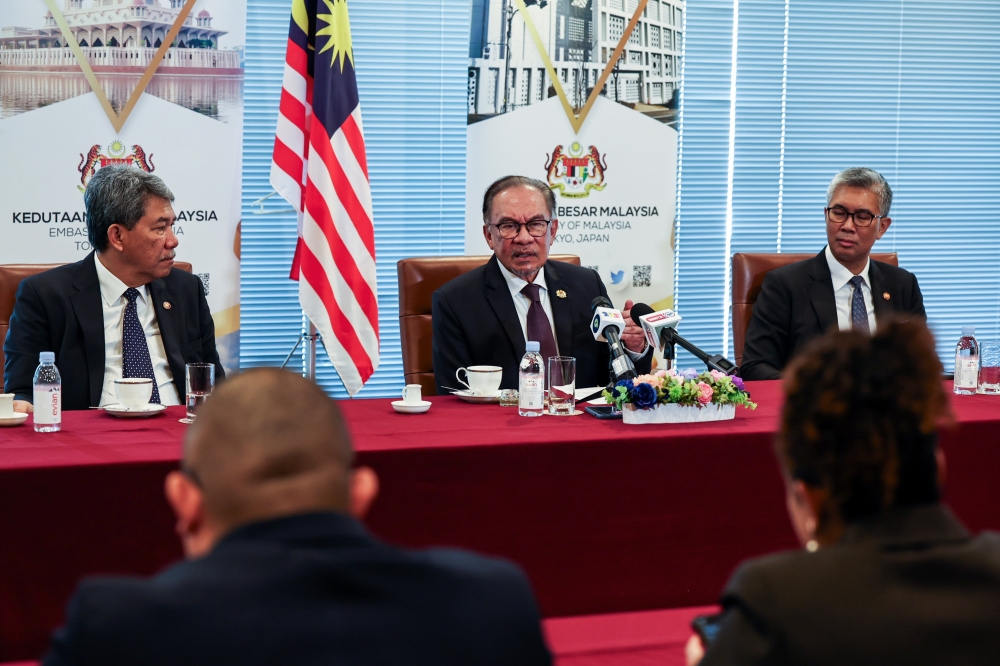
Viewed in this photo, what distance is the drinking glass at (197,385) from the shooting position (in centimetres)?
242

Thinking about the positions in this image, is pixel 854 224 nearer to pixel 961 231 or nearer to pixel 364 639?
pixel 961 231

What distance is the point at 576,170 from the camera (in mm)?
4754

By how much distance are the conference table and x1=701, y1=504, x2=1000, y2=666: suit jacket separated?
2.92 ft

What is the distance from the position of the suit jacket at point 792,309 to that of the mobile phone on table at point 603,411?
1238 mm

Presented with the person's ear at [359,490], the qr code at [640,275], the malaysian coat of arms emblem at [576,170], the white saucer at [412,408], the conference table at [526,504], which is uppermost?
the malaysian coat of arms emblem at [576,170]

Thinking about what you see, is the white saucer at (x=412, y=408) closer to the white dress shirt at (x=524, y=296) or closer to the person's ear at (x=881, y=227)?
the white dress shirt at (x=524, y=296)

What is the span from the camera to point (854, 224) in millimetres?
3775

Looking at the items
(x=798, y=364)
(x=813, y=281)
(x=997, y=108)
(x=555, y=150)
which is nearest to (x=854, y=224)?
(x=813, y=281)

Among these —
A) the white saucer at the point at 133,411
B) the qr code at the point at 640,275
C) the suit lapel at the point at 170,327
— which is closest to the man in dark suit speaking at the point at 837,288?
the qr code at the point at 640,275

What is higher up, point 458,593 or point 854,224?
point 854,224

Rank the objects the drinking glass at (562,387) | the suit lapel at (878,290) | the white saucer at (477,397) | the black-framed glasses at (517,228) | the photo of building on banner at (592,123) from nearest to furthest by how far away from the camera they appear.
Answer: the drinking glass at (562,387) → the white saucer at (477,397) → the black-framed glasses at (517,228) → the suit lapel at (878,290) → the photo of building on banner at (592,123)

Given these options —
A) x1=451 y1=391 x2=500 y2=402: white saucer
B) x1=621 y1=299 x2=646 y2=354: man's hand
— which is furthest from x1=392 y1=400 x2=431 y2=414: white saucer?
x1=621 y1=299 x2=646 y2=354: man's hand

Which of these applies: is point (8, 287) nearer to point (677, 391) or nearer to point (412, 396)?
point (412, 396)

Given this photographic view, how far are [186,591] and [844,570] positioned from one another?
0.61m
